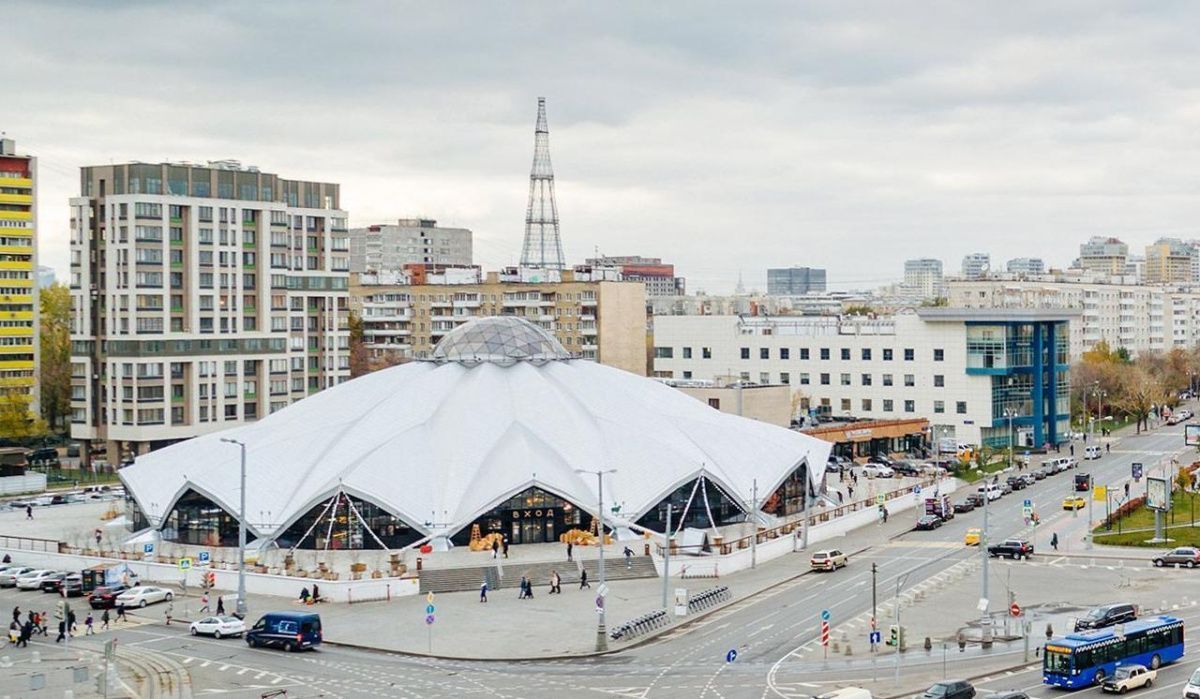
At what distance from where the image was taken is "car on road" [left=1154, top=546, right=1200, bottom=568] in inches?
2685

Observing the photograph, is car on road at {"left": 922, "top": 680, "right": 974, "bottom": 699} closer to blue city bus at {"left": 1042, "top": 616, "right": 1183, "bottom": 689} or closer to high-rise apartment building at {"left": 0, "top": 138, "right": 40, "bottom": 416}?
blue city bus at {"left": 1042, "top": 616, "right": 1183, "bottom": 689}

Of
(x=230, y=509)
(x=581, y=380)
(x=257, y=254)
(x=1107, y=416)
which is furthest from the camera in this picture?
(x=1107, y=416)

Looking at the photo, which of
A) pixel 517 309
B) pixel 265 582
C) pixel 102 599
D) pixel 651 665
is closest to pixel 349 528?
pixel 265 582

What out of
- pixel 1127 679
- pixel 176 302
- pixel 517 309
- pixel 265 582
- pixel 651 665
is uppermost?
pixel 517 309

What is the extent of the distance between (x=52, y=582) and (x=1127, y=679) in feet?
154

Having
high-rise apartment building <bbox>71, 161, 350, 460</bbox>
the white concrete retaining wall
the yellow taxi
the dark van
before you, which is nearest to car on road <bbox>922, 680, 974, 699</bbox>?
the dark van

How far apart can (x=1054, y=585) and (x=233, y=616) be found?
35.1 metres

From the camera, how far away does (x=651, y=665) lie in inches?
1965

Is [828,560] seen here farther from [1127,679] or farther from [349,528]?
[1127,679]

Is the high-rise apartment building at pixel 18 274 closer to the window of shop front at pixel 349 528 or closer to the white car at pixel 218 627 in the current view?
the window of shop front at pixel 349 528

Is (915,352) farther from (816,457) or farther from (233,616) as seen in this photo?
(233,616)

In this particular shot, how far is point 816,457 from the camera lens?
88.9 m

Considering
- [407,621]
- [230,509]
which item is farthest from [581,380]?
[407,621]

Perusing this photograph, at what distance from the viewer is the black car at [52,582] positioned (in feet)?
219
